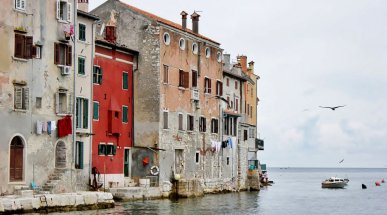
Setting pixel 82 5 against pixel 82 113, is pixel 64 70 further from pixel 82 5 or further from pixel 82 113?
pixel 82 5

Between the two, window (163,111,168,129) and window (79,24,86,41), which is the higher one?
window (79,24,86,41)

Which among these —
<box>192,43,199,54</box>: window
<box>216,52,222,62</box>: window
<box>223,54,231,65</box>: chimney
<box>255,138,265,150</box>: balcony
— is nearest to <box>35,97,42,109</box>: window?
<box>192,43,199,54</box>: window

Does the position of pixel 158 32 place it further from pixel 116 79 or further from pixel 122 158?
pixel 122 158

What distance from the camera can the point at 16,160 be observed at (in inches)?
1545

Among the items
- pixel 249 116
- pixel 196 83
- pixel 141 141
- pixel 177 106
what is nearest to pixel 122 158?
pixel 141 141

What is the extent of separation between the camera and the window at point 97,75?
156ft

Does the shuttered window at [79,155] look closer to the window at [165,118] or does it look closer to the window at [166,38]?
the window at [165,118]

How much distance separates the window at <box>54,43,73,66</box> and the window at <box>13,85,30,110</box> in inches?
121

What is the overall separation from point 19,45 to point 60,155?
22.6 ft

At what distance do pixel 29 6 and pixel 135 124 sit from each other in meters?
15.0

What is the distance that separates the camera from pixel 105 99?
161 ft

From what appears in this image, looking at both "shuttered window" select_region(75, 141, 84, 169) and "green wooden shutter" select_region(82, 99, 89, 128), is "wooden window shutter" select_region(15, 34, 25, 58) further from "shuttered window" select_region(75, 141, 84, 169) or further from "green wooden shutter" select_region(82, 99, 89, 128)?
"shuttered window" select_region(75, 141, 84, 169)

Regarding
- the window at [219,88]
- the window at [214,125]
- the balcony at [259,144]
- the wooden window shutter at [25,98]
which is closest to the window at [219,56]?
the window at [219,88]

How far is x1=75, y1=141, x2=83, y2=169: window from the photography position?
4506 cm
